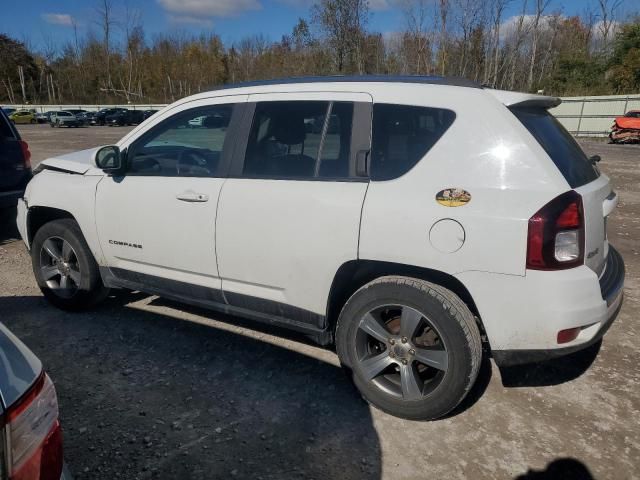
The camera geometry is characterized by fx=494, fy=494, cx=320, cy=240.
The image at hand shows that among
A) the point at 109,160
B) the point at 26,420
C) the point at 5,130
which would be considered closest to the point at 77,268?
the point at 109,160

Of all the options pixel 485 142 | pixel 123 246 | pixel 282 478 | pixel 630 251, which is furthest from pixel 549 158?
pixel 630 251

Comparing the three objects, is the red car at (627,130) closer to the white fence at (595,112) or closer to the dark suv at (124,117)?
the white fence at (595,112)

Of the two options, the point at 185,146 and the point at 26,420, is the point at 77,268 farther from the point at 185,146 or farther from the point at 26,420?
the point at 26,420

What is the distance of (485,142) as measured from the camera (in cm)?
256

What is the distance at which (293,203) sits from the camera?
2.95 metres

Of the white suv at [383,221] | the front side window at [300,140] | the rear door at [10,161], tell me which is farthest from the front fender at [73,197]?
the rear door at [10,161]

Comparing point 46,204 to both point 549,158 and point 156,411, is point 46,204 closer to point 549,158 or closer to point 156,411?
point 156,411

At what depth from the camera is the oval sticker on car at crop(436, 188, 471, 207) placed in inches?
99.7

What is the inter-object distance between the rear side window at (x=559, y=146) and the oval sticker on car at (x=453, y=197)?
0.49m

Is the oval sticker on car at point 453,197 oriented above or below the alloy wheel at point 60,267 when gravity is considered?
above

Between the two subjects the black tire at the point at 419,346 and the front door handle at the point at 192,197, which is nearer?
the black tire at the point at 419,346

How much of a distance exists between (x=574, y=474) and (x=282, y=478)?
1.46 m

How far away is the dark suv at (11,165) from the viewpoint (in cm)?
642

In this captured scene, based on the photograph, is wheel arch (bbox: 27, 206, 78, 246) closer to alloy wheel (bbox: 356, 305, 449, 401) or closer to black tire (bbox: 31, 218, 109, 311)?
black tire (bbox: 31, 218, 109, 311)
